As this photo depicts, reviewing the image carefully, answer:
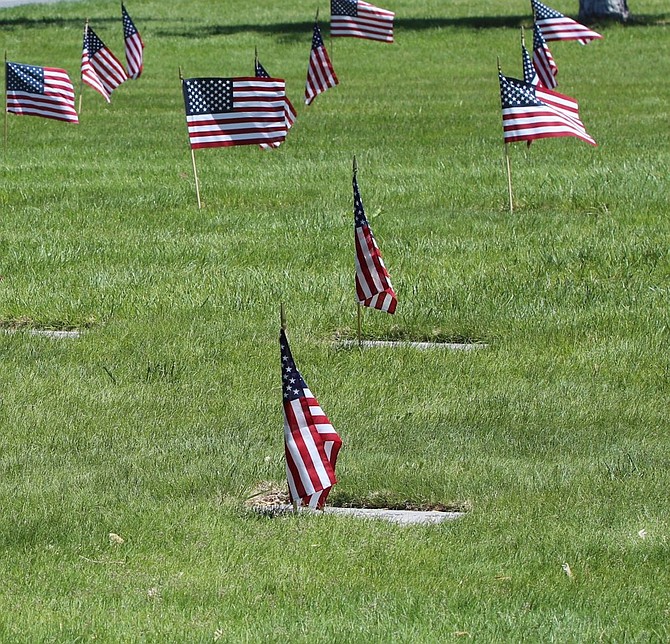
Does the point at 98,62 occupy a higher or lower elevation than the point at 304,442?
lower

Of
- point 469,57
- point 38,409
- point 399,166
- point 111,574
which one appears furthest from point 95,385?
point 469,57

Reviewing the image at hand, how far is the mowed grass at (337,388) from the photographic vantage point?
530cm

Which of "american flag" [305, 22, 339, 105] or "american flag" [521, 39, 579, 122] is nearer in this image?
"american flag" [521, 39, 579, 122]

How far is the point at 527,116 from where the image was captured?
41.5ft

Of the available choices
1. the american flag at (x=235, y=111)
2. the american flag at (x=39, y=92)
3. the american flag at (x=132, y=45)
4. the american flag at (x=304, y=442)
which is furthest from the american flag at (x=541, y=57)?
the american flag at (x=304, y=442)

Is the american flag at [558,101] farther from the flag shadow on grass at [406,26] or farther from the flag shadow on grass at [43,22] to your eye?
the flag shadow on grass at [43,22]

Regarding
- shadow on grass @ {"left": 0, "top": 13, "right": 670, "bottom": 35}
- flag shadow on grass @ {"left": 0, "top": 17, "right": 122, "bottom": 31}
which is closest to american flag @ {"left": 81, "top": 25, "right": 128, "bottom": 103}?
shadow on grass @ {"left": 0, "top": 13, "right": 670, "bottom": 35}

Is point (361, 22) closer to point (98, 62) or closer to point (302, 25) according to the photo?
point (98, 62)

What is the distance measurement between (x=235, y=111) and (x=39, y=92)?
179 inches

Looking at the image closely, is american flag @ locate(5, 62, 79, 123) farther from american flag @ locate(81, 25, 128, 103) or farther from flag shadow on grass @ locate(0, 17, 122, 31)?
flag shadow on grass @ locate(0, 17, 122, 31)

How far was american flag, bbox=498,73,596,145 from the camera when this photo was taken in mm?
12586

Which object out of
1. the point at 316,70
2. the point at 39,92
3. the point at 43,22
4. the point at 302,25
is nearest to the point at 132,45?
the point at 316,70

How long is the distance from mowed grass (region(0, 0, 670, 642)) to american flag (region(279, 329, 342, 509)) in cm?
19

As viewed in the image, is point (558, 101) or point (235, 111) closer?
point (558, 101)
